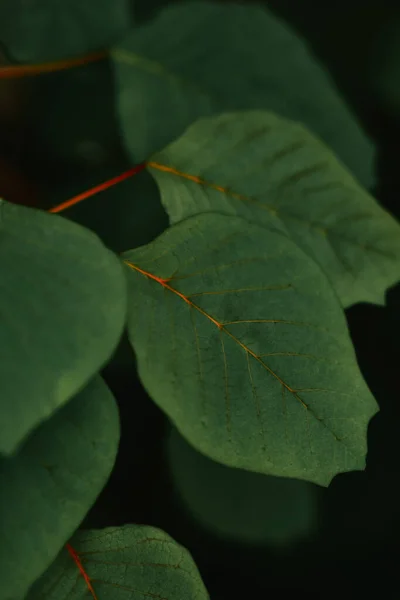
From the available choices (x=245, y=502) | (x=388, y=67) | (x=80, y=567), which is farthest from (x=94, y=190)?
(x=388, y=67)

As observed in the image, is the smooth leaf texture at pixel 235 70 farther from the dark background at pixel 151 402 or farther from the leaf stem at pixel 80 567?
the leaf stem at pixel 80 567

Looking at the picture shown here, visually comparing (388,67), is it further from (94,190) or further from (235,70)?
(94,190)

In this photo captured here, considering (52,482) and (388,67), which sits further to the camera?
(388,67)

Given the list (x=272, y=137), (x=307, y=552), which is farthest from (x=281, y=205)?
(x=307, y=552)

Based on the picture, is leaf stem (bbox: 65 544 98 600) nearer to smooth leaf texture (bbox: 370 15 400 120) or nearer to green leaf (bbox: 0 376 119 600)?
green leaf (bbox: 0 376 119 600)

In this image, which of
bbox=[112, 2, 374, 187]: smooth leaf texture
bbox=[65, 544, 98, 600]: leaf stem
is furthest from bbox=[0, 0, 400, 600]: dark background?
bbox=[65, 544, 98, 600]: leaf stem
